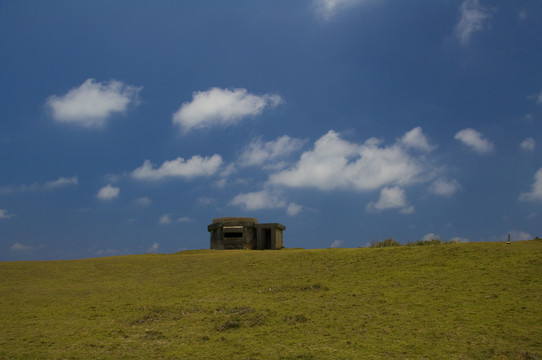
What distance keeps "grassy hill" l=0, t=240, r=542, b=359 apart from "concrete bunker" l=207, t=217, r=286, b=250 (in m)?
13.4

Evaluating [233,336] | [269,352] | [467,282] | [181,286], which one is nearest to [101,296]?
[181,286]

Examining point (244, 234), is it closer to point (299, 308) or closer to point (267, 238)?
point (267, 238)

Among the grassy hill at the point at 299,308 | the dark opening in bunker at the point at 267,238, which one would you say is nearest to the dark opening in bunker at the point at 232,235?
the dark opening in bunker at the point at 267,238

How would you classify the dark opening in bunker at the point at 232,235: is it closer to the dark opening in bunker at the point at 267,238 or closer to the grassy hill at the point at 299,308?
the dark opening in bunker at the point at 267,238

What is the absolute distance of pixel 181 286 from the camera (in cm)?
1521

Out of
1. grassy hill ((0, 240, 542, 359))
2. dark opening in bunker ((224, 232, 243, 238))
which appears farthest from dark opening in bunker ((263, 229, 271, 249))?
grassy hill ((0, 240, 542, 359))

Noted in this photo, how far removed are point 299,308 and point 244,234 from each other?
20632mm

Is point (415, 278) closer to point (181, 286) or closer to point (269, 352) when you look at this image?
point (269, 352)

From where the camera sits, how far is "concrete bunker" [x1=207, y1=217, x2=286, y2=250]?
104 ft

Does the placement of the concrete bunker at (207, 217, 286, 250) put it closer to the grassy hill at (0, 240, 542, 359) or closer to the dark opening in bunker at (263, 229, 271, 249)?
the dark opening in bunker at (263, 229, 271, 249)

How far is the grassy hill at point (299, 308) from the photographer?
28.9 feet

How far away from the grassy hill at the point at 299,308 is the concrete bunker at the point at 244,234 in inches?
529

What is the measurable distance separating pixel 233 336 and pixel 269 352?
1386 millimetres

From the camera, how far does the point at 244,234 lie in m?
31.8
